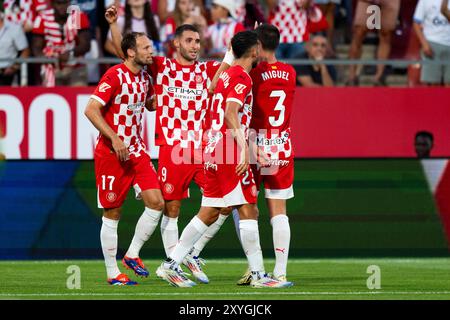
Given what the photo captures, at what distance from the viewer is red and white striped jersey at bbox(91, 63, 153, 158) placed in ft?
38.3

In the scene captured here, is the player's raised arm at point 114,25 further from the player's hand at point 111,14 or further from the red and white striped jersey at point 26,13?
the red and white striped jersey at point 26,13

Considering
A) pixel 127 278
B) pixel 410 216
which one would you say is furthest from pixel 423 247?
pixel 127 278

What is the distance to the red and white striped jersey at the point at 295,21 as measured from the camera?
1719 cm

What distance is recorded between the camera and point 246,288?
37.0 ft

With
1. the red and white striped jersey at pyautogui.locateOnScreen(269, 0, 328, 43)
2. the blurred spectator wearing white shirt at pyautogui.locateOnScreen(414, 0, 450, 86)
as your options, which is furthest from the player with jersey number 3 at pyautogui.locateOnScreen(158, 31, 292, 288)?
the blurred spectator wearing white shirt at pyautogui.locateOnScreen(414, 0, 450, 86)

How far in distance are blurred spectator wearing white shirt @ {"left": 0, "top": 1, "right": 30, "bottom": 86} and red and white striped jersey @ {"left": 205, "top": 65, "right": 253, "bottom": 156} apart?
6712mm

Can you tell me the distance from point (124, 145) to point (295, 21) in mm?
6253

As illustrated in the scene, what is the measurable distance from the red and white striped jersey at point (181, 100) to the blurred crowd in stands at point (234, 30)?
4.41 meters

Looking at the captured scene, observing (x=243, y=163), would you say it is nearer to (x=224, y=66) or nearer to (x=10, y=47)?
(x=224, y=66)

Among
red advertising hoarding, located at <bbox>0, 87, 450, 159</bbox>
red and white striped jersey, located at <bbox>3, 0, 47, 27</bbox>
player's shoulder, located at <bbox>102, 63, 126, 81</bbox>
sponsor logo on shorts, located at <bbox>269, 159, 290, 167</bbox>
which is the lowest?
red advertising hoarding, located at <bbox>0, 87, 450, 159</bbox>

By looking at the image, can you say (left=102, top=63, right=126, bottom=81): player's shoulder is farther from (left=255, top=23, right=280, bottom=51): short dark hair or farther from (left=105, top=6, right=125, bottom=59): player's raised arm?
(left=255, top=23, right=280, bottom=51): short dark hair

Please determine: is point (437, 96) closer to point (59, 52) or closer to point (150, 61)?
point (59, 52)

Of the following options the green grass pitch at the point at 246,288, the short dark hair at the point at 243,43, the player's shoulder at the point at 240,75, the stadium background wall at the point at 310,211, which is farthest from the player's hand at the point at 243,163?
the stadium background wall at the point at 310,211

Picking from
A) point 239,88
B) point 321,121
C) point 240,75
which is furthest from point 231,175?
point 321,121
